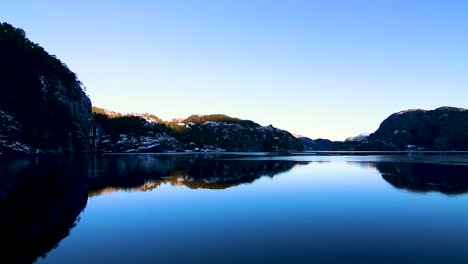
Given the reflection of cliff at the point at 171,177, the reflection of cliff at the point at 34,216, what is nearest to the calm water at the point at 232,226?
the reflection of cliff at the point at 34,216

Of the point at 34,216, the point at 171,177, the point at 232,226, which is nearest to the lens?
the point at 232,226

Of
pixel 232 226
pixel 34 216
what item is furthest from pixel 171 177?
pixel 232 226

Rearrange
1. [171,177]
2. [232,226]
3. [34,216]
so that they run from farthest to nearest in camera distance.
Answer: [171,177] → [34,216] → [232,226]

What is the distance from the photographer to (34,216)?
33.1m

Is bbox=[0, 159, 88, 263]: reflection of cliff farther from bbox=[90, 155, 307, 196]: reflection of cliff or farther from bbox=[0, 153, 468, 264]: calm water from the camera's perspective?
bbox=[90, 155, 307, 196]: reflection of cliff

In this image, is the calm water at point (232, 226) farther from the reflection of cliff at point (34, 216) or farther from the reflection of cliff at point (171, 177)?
the reflection of cliff at point (171, 177)

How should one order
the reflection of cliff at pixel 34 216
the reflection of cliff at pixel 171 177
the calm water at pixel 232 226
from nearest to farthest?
the calm water at pixel 232 226
the reflection of cliff at pixel 34 216
the reflection of cliff at pixel 171 177

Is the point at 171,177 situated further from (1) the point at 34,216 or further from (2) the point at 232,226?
(2) the point at 232,226

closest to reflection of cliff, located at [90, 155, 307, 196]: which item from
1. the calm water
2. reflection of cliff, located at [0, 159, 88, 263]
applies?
reflection of cliff, located at [0, 159, 88, 263]

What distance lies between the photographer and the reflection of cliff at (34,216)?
23.1 m

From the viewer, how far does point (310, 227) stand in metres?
30.3

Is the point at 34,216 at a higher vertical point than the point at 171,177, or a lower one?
lower

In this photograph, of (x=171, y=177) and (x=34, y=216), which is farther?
(x=171, y=177)

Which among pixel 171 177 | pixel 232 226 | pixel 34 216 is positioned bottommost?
pixel 232 226
